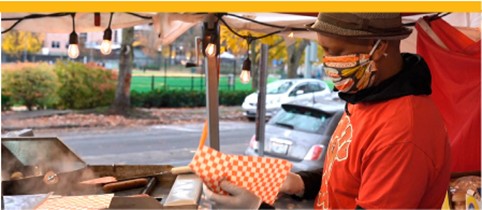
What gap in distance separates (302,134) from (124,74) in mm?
8036

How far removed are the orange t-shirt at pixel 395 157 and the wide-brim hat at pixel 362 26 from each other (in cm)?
21

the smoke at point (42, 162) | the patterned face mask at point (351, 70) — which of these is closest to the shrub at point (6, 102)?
the smoke at point (42, 162)

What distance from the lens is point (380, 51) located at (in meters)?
1.77

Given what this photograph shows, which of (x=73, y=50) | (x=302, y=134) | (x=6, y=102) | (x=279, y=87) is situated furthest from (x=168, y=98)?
(x=73, y=50)

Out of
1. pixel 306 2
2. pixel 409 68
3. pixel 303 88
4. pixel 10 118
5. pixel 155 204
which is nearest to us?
pixel 306 2

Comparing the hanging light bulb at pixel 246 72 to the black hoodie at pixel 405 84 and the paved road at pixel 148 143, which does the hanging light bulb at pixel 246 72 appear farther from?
the paved road at pixel 148 143

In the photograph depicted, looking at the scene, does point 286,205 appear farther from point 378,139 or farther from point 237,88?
point 237,88

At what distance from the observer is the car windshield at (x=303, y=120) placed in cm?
768

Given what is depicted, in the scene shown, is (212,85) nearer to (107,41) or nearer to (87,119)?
(107,41)

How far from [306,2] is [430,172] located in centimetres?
61

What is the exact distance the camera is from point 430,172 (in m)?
1.62

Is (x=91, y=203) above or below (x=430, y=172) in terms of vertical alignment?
below

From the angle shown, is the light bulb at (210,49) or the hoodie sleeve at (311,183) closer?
the hoodie sleeve at (311,183)

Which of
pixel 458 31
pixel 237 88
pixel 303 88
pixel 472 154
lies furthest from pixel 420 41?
pixel 237 88
